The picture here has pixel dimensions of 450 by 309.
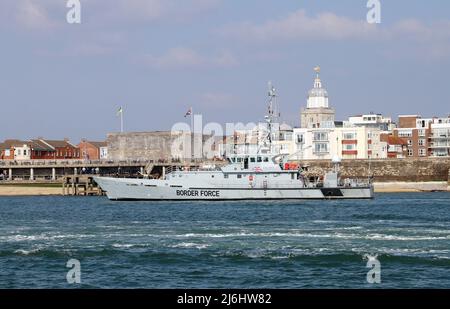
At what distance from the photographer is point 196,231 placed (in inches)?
1727

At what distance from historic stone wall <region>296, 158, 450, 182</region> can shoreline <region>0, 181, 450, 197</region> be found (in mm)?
1770

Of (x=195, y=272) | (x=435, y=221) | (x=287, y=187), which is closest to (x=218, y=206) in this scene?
(x=287, y=187)

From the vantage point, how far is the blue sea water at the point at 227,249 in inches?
1075

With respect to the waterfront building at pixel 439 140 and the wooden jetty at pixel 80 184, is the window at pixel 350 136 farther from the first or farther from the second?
the wooden jetty at pixel 80 184

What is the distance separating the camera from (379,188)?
11669 centimetres

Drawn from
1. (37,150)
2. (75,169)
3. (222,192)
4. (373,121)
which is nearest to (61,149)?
(37,150)

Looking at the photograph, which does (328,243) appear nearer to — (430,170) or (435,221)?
(435,221)

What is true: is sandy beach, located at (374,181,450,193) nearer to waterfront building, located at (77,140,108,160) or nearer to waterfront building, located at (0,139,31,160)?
waterfront building, located at (0,139,31,160)

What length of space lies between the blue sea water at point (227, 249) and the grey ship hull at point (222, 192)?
733 inches

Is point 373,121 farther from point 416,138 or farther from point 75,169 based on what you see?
point 75,169

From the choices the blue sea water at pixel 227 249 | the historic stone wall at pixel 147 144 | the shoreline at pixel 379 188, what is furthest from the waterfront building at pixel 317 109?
the blue sea water at pixel 227 249

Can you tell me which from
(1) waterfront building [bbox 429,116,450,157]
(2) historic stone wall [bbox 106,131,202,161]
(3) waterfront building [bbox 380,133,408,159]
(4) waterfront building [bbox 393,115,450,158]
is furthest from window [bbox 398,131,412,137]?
(2) historic stone wall [bbox 106,131,202,161]

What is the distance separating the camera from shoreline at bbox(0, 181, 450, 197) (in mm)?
106938

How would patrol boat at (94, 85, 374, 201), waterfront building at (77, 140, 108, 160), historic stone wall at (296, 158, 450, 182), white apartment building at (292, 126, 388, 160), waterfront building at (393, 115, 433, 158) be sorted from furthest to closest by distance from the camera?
waterfront building at (77, 140, 108, 160)
waterfront building at (393, 115, 433, 158)
white apartment building at (292, 126, 388, 160)
historic stone wall at (296, 158, 450, 182)
patrol boat at (94, 85, 374, 201)
